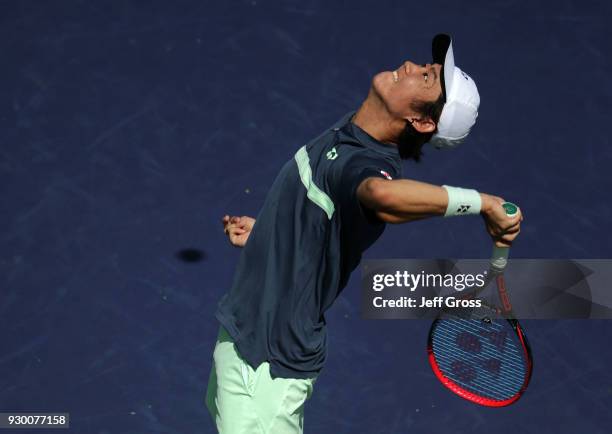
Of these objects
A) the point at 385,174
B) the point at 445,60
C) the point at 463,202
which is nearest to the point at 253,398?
the point at 385,174

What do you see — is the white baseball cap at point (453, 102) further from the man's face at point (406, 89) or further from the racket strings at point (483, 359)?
the racket strings at point (483, 359)

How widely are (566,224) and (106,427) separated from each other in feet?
8.31

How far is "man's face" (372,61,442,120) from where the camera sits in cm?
481

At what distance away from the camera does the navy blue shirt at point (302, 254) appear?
4625mm

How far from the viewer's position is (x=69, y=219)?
6.88 meters

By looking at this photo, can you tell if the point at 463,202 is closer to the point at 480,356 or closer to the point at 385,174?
the point at 385,174

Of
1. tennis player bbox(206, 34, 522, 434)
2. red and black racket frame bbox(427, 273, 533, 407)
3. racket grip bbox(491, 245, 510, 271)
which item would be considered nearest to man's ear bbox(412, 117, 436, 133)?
tennis player bbox(206, 34, 522, 434)

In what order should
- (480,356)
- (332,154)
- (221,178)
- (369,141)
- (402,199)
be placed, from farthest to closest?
(221,178)
(480,356)
(369,141)
(332,154)
(402,199)

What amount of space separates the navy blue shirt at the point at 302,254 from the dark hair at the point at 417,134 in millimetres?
77

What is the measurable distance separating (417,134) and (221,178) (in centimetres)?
223

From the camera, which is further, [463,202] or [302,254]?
[302,254]

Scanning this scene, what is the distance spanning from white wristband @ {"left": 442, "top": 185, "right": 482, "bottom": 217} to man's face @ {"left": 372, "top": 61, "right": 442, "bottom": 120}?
0.66 meters

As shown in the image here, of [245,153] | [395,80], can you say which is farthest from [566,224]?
[395,80]

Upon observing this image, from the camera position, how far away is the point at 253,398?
495 cm
